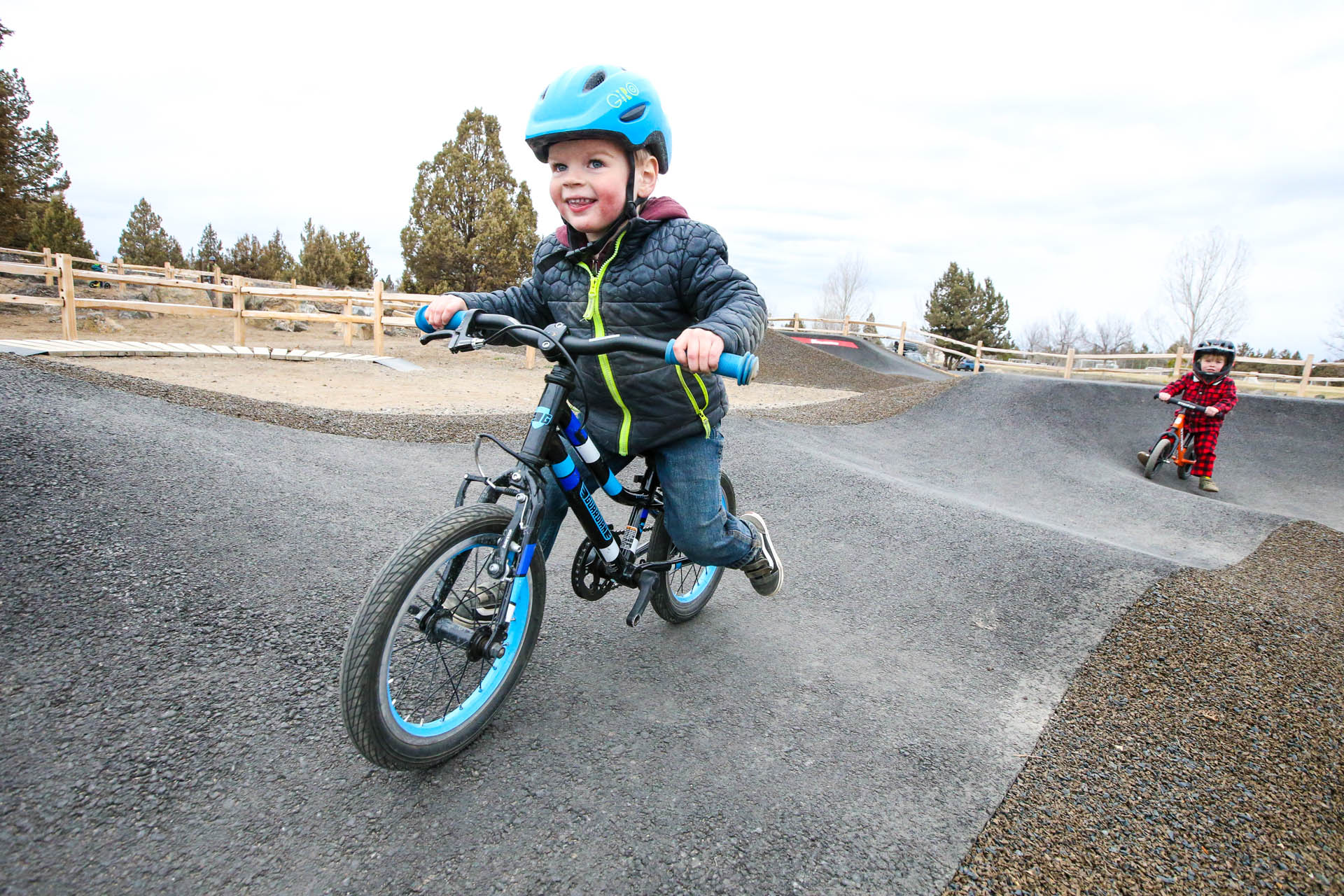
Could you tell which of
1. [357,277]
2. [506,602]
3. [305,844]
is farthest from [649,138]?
[357,277]

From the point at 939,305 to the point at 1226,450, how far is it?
118 feet

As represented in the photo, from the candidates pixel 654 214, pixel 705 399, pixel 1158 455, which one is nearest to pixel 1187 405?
pixel 1158 455

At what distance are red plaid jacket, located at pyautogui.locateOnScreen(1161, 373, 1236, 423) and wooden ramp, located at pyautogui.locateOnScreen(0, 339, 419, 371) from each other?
12.2 meters

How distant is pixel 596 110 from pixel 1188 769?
9.61 ft

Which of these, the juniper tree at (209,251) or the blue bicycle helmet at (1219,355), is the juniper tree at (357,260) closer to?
the juniper tree at (209,251)

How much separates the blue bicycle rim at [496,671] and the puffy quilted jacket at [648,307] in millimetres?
645

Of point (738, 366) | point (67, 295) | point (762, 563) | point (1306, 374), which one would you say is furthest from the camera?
point (1306, 374)

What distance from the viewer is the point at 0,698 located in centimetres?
206

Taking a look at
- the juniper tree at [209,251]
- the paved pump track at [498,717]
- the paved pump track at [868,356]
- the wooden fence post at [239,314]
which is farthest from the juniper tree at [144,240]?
the paved pump track at [498,717]

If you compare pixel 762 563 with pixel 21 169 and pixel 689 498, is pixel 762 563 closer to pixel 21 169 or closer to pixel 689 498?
pixel 689 498

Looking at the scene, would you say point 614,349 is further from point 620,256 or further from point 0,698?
point 0,698

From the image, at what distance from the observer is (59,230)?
28.3 meters

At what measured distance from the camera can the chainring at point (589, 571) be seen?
2.53 m

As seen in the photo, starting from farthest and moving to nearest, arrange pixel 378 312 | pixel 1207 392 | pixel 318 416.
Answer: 1. pixel 378 312
2. pixel 1207 392
3. pixel 318 416
